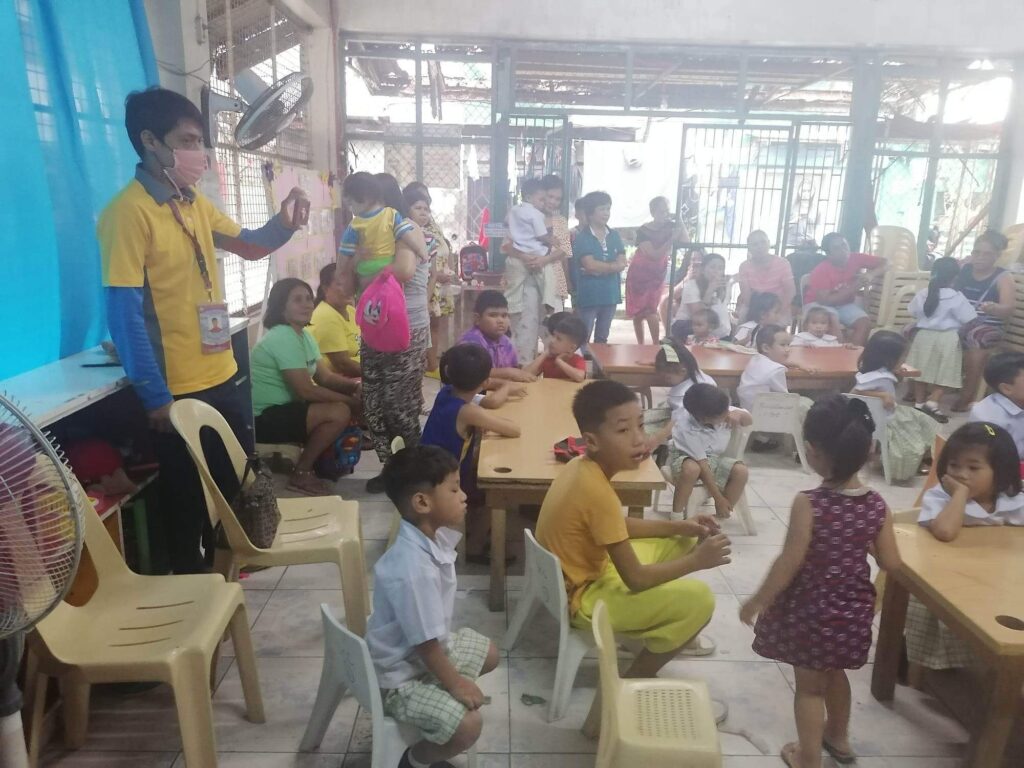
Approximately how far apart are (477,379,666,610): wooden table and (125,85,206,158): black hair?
52.9 inches

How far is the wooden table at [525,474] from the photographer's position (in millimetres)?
2277

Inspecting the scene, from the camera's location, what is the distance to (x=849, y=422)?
167cm

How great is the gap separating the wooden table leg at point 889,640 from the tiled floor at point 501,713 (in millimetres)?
53

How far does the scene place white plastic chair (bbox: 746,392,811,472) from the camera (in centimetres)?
371

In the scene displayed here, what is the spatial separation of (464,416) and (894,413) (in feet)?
8.46

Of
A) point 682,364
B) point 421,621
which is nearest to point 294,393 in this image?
point 682,364

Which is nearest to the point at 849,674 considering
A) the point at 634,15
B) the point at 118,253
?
the point at 118,253

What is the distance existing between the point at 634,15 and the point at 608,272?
246 centimetres

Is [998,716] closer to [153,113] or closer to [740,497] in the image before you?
[740,497]

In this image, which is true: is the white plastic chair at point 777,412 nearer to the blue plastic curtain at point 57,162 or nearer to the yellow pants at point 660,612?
the yellow pants at point 660,612

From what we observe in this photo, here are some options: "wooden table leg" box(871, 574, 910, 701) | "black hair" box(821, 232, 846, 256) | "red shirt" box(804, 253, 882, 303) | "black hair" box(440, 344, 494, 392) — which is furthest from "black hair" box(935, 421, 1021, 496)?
"black hair" box(821, 232, 846, 256)

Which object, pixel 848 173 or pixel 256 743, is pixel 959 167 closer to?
pixel 848 173

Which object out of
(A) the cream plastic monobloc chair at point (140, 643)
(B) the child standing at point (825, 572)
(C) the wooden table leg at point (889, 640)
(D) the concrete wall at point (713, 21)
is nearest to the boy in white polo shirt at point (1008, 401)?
(C) the wooden table leg at point (889, 640)

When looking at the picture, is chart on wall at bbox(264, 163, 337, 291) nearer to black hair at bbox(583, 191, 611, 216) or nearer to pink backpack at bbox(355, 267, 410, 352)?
pink backpack at bbox(355, 267, 410, 352)
